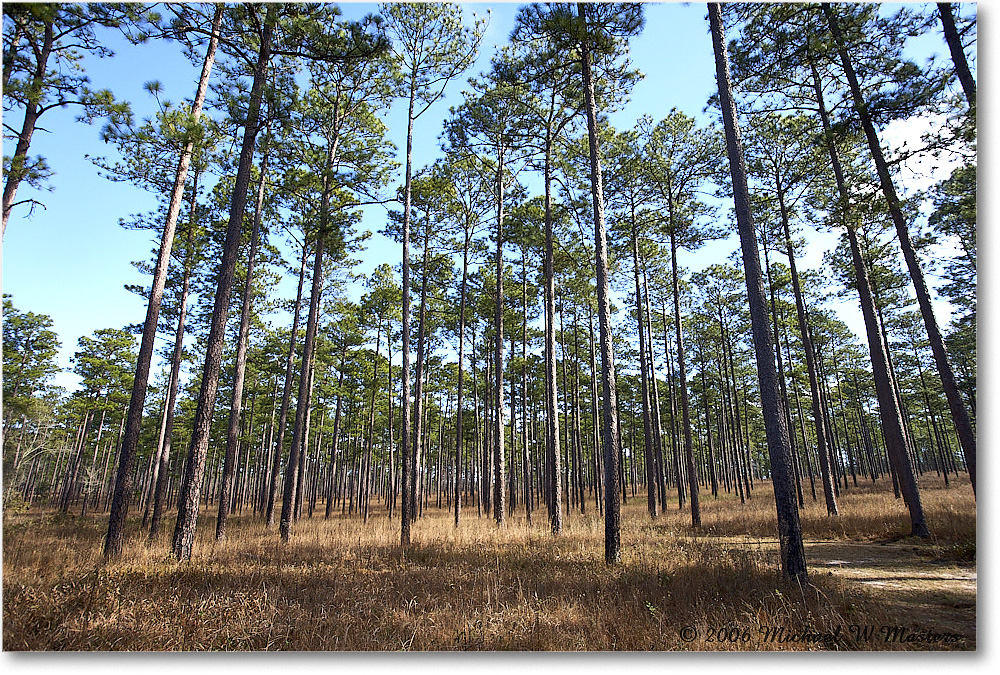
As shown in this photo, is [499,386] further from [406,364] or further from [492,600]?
[492,600]

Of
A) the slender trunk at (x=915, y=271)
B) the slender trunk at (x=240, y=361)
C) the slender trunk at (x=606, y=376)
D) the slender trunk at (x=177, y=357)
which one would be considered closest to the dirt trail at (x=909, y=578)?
the slender trunk at (x=915, y=271)

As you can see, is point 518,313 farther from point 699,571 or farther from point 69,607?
point 69,607

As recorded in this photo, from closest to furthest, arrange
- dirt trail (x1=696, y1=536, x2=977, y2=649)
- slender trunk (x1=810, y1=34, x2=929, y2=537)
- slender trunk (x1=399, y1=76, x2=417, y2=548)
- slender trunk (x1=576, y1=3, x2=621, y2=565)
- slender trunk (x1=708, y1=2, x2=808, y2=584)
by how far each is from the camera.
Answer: dirt trail (x1=696, y1=536, x2=977, y2=649), slender trunk (x1=708, y1=2, x2=808, y2=584), slender trunk (x1=576, y1=3, x2=621, y2=565), slender trunk (x1=810, y1=34, x2=929, y2=537), slender trunk (x1=399, y1=76, x2=417, y2=548)

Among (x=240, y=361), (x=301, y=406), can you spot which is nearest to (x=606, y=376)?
(x=301, y=406)

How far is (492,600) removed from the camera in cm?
520

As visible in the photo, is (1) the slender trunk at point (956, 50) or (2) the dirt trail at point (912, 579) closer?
(2) the dirt trail at point (912, 579)

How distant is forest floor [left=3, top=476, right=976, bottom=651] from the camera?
13.2 ft

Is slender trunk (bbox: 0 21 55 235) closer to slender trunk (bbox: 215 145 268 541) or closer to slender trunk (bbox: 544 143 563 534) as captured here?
slender trunk (bbox: 215 145 268 541)

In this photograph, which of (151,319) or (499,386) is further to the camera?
(499,386)

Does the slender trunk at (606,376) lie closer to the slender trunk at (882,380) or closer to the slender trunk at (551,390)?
the slender trunk at (551,390)

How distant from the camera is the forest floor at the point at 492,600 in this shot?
158 inches

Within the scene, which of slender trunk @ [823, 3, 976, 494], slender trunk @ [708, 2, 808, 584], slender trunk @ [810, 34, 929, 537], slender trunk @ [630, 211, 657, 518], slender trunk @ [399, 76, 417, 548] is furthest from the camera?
slender trunk @ [630, 211, 657, 518]

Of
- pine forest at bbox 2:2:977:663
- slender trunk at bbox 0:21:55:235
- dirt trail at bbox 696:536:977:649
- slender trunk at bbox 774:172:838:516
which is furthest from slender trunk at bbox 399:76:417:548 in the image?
slender trunk at bbox 774:172:838:516

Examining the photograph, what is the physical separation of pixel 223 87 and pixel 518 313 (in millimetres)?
13164
